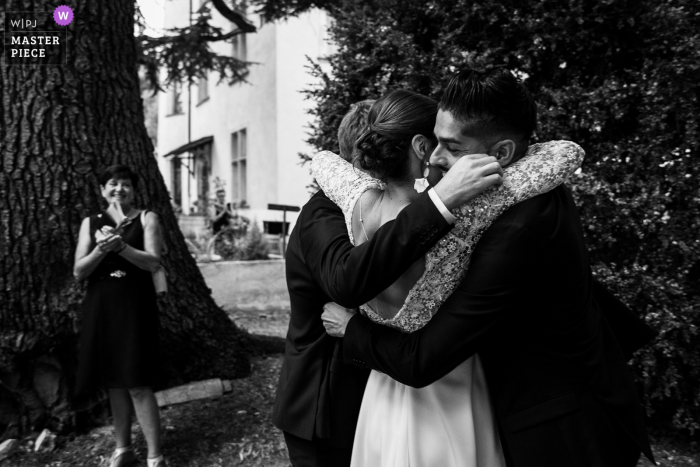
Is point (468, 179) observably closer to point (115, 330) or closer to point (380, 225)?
point (380, 225)

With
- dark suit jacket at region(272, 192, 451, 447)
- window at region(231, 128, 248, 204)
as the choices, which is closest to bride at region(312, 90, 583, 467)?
dark suit jacket at region(272, 192, 451, 447)

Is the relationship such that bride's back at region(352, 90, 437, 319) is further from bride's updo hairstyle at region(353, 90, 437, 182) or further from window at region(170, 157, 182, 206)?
window at region(170, 157, 182, 206)

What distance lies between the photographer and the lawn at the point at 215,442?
3.91 m

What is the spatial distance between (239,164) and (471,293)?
15.7 metres

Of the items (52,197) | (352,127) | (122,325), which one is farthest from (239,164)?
(352,127)

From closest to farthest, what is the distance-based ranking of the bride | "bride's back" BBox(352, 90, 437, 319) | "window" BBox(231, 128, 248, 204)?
1. the bride
2. "bride's back" BBox(352, 90, 437, 319)
3. "window" BBox(231, 128, 248, 204)

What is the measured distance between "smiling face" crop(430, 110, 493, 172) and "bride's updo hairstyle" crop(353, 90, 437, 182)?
0.11 meters

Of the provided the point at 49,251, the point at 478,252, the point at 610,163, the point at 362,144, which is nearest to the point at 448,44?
the point at 610,163

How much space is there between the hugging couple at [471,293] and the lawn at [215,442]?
2138 mm

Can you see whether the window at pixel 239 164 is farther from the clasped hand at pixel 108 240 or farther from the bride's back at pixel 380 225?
the bride's back at pixel 380 225

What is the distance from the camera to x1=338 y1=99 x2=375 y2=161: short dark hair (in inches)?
89.9

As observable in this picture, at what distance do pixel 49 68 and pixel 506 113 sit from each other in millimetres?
3855

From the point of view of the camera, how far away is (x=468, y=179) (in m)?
1.67

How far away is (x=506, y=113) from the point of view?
1.78 meters
